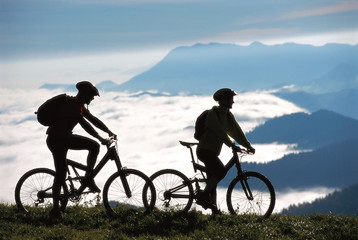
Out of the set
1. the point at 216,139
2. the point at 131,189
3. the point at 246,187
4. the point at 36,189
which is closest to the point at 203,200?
the point at 246,187

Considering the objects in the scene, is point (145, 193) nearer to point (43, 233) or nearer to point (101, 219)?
point (101, 219)

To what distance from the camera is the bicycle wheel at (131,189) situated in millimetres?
8734

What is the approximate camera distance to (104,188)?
8812 mm

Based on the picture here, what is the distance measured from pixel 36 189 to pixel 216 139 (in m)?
4.24

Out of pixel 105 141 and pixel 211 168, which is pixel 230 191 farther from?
pixel 105 141

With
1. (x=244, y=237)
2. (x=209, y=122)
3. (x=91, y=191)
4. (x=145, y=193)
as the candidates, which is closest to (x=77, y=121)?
(x=91, y=191)

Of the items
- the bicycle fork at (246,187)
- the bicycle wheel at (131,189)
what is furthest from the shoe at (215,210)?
the bicycle wheel at (131,189)

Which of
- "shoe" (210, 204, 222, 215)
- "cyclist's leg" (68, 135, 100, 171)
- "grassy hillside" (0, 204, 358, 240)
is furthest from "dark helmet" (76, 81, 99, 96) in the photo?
"shoe" (210, 204, 222, 215)

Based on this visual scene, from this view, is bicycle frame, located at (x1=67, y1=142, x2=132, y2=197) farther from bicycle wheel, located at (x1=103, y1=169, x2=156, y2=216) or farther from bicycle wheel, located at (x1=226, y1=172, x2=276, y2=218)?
bicycle wheel, located at (x1=226, y1=172, x2=276, y2=218)

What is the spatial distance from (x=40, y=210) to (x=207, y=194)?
3908 millimetres

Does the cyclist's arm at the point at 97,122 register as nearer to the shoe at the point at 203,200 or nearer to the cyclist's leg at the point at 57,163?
the cyclist's leg at the point at 57,163

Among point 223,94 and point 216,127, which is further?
point 223,94

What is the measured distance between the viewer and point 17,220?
8.98m

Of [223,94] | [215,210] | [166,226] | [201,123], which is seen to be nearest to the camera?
[166,226]
